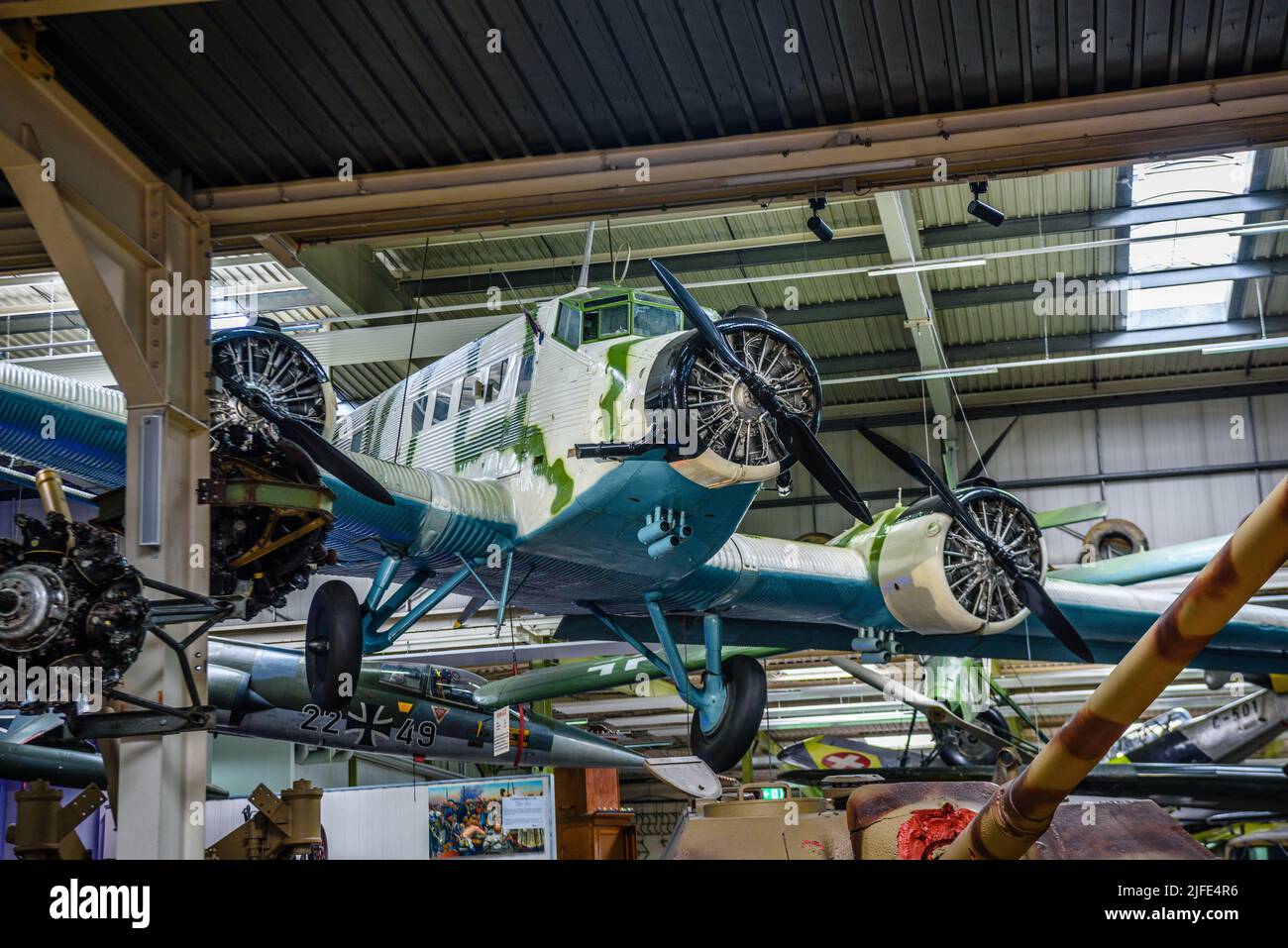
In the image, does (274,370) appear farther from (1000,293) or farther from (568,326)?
(1000,293)

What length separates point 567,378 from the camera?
11016 millimetres

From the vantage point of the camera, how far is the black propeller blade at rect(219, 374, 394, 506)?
344 inches

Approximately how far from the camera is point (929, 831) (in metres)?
6.27

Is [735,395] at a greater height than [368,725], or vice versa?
[735,395]

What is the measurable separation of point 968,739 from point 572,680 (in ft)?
23.6

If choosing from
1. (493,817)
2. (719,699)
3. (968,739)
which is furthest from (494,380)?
(968,739)

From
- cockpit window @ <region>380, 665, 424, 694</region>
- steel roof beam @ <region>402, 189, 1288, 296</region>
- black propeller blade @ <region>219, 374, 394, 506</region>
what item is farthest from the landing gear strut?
steel roof beam @ <region>402, 189, 1288, 296</region>

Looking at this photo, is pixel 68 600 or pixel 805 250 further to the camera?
pixel 805 250

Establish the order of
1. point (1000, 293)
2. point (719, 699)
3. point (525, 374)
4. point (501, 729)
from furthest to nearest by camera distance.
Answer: point (1000, 293)
point (719, 699)
point (525, 374)
point (501, 729)

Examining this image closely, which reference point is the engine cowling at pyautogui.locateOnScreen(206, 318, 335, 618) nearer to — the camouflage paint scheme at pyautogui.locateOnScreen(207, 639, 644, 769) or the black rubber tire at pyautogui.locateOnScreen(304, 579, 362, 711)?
the black rubber tire at pyautogui.locateOnScreen(304, 579, 362, 711)

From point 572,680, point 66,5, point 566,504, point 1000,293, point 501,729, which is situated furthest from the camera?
point 1000,293

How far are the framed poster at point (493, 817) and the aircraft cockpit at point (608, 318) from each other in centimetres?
773

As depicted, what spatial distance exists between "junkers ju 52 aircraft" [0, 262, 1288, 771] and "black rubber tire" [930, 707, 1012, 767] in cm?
485

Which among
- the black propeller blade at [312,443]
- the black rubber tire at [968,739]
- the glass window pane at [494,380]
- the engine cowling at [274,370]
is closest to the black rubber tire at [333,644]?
the black propeller blade at [312,443]
